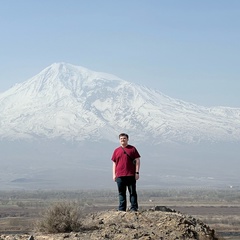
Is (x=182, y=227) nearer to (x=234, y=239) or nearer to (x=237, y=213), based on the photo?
(x=234, y=239)

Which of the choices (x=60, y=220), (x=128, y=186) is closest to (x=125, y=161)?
(x=128, y=186)

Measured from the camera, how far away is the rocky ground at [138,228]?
419 inches

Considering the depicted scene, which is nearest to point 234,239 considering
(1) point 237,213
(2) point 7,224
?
(2) point 7,224

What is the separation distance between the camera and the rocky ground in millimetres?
10648

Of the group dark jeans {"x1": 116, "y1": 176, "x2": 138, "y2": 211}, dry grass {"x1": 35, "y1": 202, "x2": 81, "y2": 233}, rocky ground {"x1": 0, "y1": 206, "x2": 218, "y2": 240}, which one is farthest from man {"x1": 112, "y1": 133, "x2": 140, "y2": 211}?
dry grass {"x1": 35, "y1": 202, "x2": 81, "y2": 233}

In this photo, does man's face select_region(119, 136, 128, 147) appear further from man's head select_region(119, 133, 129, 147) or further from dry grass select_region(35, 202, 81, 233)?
dry grass select_region(35, 202, 81, 233)

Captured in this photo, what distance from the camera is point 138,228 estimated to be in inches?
435

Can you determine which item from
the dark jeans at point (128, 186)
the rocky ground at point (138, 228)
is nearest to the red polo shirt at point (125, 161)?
the dark jeans at point (128, 186)

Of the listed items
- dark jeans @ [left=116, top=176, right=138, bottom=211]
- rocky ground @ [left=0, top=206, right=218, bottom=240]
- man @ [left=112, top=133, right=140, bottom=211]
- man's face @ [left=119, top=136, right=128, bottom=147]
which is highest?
man's face @ [left=119, top=136, right=128, bottom=147]

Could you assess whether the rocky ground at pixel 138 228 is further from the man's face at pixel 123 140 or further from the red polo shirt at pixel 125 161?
the man's face at pixel 123 140

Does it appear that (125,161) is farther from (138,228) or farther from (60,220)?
(60,220)

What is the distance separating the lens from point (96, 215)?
12.5 m

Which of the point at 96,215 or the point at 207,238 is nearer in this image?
the point at 207,238

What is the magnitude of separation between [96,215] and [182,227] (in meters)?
2.08
